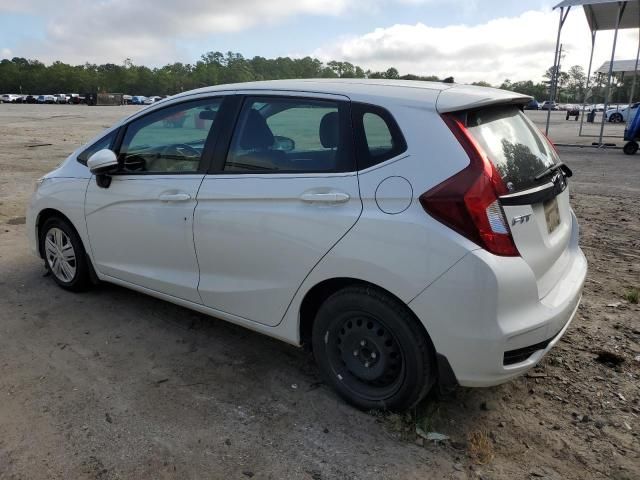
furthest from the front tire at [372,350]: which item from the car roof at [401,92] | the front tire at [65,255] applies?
the front tire at [65,255]

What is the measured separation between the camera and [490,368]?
2.45 metres

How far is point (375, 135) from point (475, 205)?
640 millimetres

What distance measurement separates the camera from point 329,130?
285 centimetres

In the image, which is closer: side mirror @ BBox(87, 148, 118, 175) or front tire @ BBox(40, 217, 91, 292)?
side mirror @ BBox(87, 148, 118, 175)

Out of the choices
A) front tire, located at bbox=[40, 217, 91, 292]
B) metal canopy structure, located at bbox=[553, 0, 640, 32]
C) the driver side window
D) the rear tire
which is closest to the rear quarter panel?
the driver side window

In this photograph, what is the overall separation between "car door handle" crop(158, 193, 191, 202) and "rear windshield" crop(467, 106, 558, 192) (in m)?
1.76

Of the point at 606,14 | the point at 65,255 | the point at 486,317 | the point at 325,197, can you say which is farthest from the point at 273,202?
the point at 606,14

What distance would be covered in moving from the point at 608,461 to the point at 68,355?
10.4ft

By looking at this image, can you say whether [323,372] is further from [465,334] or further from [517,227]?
[517,227]

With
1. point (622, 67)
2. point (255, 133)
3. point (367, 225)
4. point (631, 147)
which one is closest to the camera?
point (367, 225)

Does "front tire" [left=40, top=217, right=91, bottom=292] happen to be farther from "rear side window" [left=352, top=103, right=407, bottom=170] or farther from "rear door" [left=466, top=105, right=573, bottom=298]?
"rear door" [left=466, top=105, right=573, bottom=298]

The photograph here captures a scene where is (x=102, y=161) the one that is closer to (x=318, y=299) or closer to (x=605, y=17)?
(x=318, y=299)

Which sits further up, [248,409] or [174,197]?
[174,197]

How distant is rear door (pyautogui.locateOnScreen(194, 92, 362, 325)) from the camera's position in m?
2.73
